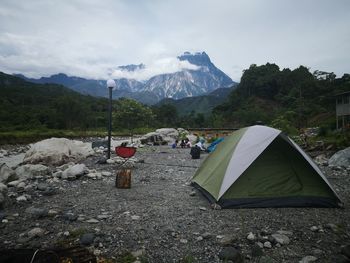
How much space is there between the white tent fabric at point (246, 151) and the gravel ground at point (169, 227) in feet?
2.39

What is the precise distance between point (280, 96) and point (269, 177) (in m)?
75.2

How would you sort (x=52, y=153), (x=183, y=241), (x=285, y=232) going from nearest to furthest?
(x=183, y=241) → (x=285, y=232) → (x=52, y=153)

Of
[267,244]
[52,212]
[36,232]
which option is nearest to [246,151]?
[267,244]

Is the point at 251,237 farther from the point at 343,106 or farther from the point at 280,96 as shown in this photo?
the point at 280,96

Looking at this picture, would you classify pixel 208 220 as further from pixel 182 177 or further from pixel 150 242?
pixel 182 177

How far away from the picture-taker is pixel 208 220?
17.8 feet

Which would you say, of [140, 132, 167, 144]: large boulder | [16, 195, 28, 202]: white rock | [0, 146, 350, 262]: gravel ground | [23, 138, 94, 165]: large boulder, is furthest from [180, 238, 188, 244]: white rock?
[140, 132, 167, 144]: large boulder

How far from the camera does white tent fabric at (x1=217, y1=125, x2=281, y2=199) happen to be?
20.3ft

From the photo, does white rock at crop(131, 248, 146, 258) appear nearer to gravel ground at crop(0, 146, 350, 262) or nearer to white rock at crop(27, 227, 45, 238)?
gravel ground at crop(0, 146, 350, 262)

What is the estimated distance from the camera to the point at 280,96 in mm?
75812

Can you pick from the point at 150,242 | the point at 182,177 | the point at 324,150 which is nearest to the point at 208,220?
the point at 150,242

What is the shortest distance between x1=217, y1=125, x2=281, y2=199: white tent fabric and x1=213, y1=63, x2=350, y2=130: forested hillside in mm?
42862

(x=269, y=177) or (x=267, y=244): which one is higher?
(x=269, y=177)

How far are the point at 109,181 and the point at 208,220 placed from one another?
4597 millimetres
